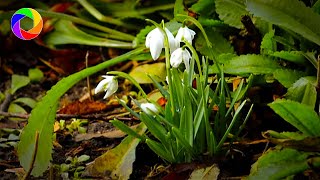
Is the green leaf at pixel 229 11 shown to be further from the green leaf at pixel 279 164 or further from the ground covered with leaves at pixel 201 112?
the green leaf at pixel 279 164

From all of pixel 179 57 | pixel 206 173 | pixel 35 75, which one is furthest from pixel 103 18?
pixel 206 173

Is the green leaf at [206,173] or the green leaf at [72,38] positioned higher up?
the green leaf at [72,38]

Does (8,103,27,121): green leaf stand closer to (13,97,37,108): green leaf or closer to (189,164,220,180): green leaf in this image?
(13,97,37,108): green leaf

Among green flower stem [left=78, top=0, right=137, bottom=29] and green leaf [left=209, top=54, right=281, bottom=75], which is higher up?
green flower stem [left=78, top=0, right=137, bottom=29]

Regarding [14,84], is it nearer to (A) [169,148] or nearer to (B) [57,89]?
(B) [57,89]

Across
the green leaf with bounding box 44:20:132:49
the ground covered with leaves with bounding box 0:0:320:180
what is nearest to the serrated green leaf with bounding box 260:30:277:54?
the ground covered with leaves with bounding box 0:0:320:180

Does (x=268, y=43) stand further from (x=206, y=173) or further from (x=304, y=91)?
(x=206, y=173)

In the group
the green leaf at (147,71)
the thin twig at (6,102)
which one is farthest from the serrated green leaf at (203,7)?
the thin twig at (6,102)
